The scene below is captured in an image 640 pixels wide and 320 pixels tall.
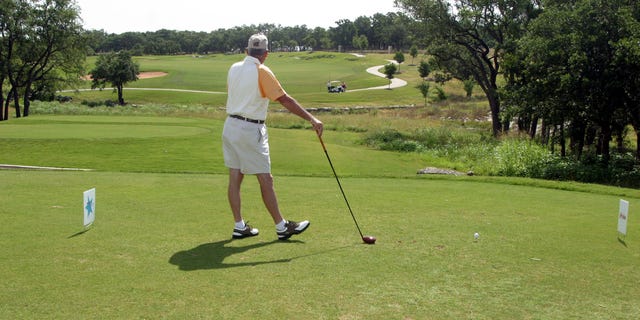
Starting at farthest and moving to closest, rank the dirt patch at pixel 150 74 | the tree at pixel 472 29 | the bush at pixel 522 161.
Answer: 1. the dirt patch at pixel 150 74
2. the tree at pixel 472 29
3. the bush at pixel 522 161

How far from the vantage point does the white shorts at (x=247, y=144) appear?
257 inches

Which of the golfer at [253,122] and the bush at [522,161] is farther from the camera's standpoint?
the bush at [522,161]

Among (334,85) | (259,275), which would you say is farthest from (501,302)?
(334,85)

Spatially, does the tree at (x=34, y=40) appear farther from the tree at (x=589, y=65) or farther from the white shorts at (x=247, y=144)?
the white shorts at (x=247, y=144)

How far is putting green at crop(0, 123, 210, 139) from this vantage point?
797 inches

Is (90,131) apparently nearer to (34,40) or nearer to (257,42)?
(257,42)

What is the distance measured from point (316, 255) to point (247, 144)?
5.46 feet

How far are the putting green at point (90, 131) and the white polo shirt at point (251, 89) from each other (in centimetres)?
1518

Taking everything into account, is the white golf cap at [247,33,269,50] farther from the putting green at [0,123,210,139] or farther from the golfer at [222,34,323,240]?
the putting green at [0,123,210,139]

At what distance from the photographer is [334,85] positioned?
86.7 m

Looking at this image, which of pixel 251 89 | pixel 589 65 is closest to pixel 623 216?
pixel 251 89

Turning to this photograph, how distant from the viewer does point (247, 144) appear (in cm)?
654

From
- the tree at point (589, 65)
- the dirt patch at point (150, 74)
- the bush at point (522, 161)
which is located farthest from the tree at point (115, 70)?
the bush at point (522, 161)

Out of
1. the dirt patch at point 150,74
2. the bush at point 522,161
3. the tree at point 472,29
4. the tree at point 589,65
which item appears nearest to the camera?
the bush at point 522,161
